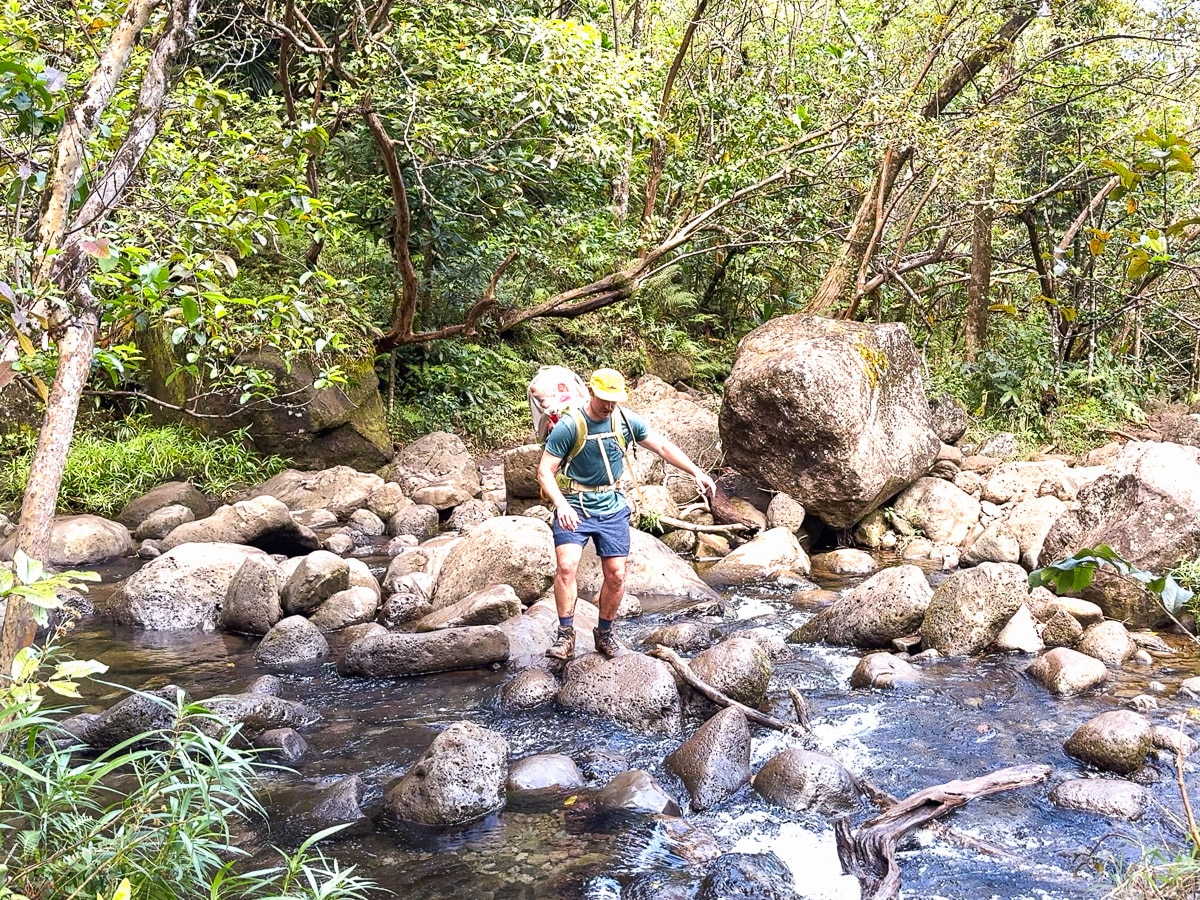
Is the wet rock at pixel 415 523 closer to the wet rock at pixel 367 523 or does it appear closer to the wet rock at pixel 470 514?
the wet rock at pixel 367 523

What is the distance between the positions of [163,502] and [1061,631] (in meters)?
10.2

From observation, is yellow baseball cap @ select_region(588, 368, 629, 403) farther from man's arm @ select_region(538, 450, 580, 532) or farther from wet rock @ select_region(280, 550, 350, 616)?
wet rock @ select_region(280, 550, 350, 616)

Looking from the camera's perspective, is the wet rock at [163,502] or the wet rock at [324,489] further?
the wet rock at [324,489]

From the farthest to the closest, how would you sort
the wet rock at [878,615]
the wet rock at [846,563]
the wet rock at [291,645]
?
the wet rock at [846,563]
the wet rock at [878,615]
the wet rock at [291,645]

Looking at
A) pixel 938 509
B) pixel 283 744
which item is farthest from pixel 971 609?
pixel 283 744

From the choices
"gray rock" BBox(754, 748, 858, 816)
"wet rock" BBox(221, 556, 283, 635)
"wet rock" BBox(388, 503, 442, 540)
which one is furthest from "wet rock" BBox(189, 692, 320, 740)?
"wet rock" BBox(388, 503, 442, 540)

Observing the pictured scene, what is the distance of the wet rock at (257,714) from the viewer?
18.2 feet

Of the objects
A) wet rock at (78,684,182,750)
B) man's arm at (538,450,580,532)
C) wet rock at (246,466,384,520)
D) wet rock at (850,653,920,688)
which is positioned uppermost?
man's arm at (538,450,580,532)

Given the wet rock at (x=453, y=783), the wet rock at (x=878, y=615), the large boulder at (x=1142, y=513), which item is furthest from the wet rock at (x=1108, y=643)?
the wet rock at (x=453, y=783)

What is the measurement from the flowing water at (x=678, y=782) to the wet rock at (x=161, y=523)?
11.5ft

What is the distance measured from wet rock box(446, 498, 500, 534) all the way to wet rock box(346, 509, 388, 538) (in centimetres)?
88

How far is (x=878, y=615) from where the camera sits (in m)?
7.51

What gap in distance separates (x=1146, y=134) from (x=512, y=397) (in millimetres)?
14308

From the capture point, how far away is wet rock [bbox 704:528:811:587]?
983 centimetres
